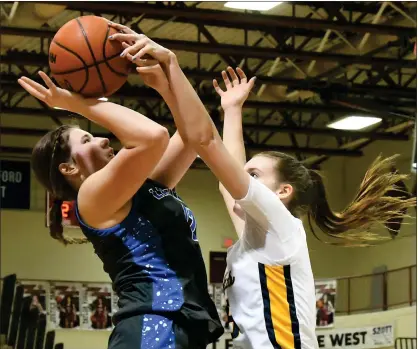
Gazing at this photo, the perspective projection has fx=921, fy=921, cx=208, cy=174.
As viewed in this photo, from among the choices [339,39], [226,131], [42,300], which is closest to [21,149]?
[42,300]

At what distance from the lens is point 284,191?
131 inches

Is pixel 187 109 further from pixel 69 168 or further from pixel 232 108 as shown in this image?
pixel 232 108

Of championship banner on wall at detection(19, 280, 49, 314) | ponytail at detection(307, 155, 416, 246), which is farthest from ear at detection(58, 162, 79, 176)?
championship banner on wall at detection(19, 280, 49, 314)

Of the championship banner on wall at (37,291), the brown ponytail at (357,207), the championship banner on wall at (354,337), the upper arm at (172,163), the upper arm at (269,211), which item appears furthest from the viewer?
the championship banner on wall at (354,337)

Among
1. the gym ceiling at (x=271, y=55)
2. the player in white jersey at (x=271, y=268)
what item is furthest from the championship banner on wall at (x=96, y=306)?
the player in white jersey at (x=271, y=268)

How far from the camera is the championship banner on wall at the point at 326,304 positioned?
14.9 metres

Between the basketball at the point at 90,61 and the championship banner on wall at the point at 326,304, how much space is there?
487 inches

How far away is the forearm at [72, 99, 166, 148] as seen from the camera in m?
2.77

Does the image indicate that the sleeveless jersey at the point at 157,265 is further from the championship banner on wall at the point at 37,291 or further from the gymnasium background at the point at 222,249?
the championship banner on wall at the point at 37,291

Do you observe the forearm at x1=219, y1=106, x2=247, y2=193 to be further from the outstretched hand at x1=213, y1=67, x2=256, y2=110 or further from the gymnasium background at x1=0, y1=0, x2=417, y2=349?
the gymnasium background at x1=0, y1=0, x2=417, y2=349

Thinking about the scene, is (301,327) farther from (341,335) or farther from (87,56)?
(341,335)

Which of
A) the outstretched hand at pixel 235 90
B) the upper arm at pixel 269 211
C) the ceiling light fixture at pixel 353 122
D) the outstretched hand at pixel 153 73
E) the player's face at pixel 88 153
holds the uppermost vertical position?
the ceiling light fixture at pixel 353 122

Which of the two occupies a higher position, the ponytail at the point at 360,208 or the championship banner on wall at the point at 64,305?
the ponytail at the point at 360,208

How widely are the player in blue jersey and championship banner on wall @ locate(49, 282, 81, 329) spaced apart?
11.9 metres
